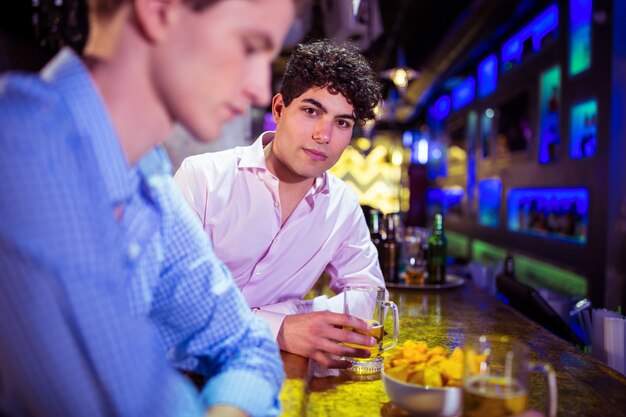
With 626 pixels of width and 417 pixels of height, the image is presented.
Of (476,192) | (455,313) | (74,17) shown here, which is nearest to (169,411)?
(455,313)

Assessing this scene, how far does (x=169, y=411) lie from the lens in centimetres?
62

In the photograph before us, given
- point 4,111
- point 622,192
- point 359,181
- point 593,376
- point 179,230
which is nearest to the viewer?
point 4,111

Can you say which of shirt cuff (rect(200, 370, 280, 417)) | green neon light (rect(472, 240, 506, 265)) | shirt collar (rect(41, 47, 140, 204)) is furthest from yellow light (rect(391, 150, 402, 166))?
shirt collar (rect(41, 47, 140, 204))

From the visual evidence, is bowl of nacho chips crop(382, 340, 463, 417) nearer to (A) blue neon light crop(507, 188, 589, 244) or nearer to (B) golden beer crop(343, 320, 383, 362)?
(B) golden beer crop(343, 320, 383, 362)

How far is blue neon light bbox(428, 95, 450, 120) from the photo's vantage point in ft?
27.8

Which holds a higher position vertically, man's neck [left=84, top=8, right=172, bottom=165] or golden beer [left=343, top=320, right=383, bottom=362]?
man's neck [left=84, top=8, right=172, bottom=165]

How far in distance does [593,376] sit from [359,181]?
36.3ft

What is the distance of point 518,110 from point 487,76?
1.42 m

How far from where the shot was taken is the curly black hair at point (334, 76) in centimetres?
168

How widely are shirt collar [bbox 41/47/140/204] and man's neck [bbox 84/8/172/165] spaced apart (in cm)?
2

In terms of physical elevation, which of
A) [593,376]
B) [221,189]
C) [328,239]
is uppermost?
[221,189]

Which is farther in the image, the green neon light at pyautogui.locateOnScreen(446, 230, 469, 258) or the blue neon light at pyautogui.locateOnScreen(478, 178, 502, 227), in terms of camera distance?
the green neon light at pyautogui.locateOnScreen(446, 230, 469, 258)

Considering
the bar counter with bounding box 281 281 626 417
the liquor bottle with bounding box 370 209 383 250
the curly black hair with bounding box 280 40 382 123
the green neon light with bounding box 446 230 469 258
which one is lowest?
the green neon light with bounding box 446 230 469 258

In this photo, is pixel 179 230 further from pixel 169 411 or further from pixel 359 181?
pixel 359 181
